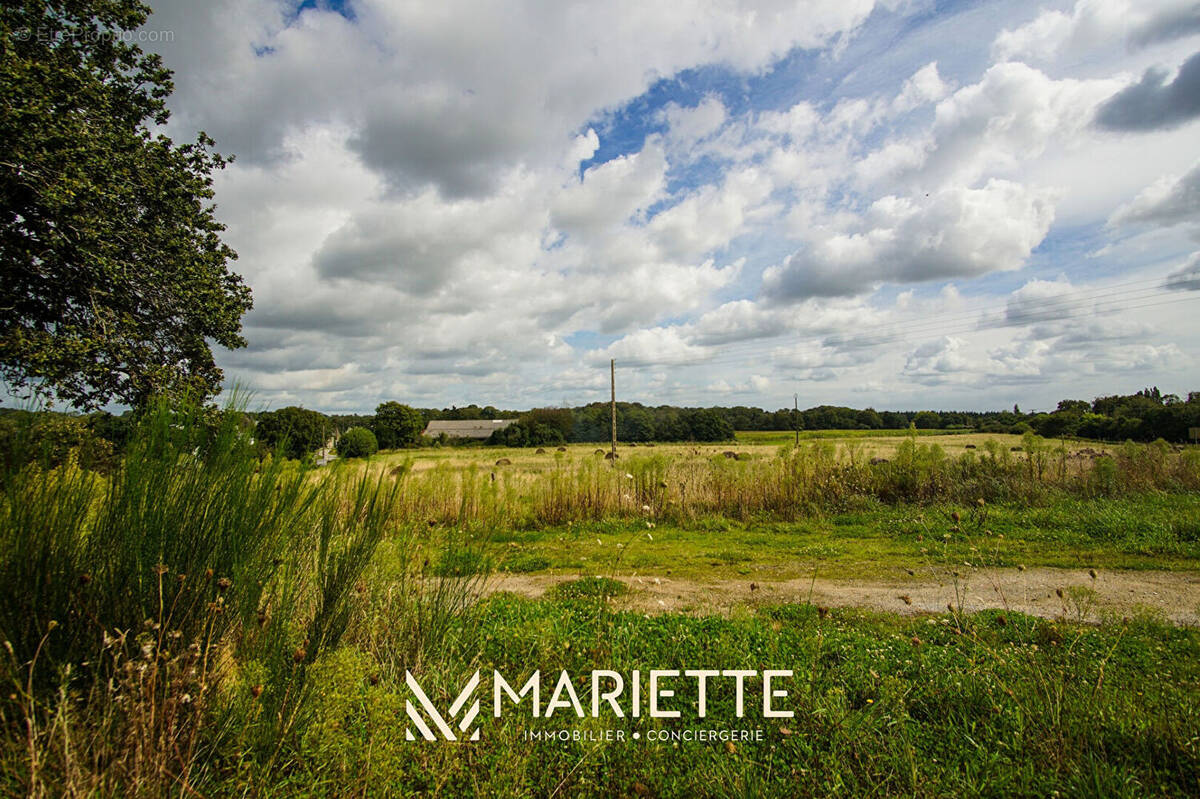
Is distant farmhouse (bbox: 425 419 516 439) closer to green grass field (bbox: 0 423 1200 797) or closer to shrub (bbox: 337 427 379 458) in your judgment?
shrub (bbox: 337 427 379 458)

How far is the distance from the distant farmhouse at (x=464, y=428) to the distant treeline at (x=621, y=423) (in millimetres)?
3417

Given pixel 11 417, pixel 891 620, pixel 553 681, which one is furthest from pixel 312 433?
pixel 891 620

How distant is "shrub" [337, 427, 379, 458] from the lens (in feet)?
11.1

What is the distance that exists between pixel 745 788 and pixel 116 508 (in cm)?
312

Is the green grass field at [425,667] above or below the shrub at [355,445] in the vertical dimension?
below

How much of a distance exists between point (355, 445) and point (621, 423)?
51213 mm

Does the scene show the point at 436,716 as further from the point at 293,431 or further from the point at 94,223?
the point at 94,223

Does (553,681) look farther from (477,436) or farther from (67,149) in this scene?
(477,436)

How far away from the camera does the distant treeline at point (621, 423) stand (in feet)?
7.53

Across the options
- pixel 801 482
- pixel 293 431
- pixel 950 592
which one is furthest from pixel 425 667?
pixel 801 482

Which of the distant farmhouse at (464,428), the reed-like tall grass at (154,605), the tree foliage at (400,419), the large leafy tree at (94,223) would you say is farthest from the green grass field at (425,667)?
the distant farmhouse at (464,428)

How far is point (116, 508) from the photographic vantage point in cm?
224

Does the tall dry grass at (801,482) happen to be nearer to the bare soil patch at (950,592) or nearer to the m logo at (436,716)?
the bare soil patch at (950,592)

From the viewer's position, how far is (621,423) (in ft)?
179
